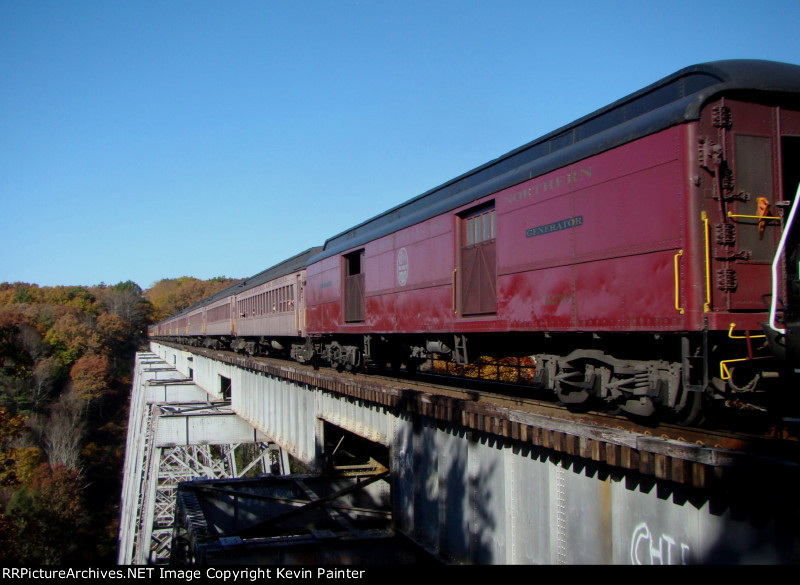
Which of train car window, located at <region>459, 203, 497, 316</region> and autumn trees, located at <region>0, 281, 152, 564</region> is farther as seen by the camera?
autumn trees, located at <region>0, 281, 152, 564</region>

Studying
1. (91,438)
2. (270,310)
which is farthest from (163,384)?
(91,438)

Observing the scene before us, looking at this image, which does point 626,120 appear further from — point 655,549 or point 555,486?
point 655,549

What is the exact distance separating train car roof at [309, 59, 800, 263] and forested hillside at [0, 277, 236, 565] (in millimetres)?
16135

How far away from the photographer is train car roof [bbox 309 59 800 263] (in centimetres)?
585

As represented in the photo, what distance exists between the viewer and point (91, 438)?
6138cm

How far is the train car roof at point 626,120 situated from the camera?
5.85 metres

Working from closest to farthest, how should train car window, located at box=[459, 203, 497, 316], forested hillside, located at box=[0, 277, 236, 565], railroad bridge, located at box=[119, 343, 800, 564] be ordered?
railroad bridge, located at box=[119, 343, 800, 564] < train car window, located at box=[459, 203, 497, 316] < forested hillside, located at box=[0, 277, 236, 565]

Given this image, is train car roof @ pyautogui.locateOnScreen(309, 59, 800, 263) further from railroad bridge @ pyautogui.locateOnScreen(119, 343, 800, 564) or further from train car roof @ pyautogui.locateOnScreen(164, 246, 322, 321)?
train car roof @ pyautogui.locateOnScreen(164, 246, 322, 321)

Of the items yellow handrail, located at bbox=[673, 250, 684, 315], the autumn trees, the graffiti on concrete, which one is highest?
yellow handrail, located at bbox=[673, 250, 684, 315]

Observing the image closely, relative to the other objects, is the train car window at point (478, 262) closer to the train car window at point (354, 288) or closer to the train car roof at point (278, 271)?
the train car window at point (354, 288)

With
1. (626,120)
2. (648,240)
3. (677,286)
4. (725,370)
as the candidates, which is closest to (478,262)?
(626,120)

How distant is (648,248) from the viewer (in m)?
6.07

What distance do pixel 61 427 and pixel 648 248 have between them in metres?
56.4

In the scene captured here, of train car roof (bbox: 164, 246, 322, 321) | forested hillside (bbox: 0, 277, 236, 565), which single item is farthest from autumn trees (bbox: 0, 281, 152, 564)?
train car roof (bbox: 164, 246, 322, 321)
